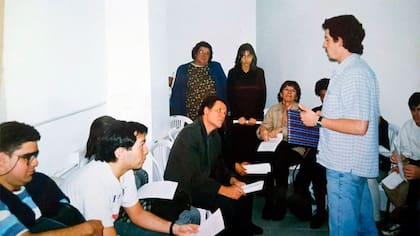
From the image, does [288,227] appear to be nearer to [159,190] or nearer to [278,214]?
[278,214]

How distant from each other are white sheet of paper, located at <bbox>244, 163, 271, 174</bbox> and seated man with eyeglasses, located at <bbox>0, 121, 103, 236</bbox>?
1228mm

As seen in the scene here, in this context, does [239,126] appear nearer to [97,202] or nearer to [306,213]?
[306,213]

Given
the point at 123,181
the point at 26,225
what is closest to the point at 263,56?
the point at 123,181

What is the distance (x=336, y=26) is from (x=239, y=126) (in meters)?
1.51

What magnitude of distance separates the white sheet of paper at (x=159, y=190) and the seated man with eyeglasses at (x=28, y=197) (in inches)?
22.9

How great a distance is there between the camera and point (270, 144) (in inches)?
114

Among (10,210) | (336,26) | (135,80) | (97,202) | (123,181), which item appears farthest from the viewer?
(135,80)

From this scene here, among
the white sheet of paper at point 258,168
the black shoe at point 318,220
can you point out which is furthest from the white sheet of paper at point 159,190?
the black shoe at point 318,220

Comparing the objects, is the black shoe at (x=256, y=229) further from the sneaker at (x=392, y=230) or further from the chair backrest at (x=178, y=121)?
the chair backrest at (x=178, y=121)

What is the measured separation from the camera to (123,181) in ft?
5.16

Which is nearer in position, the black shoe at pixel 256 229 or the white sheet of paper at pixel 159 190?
the white sheet of paper at pixel 159 190

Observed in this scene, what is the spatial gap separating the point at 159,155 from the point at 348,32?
1.42 metres

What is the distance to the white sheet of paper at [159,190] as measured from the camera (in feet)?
6.21

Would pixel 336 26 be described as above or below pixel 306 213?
above
